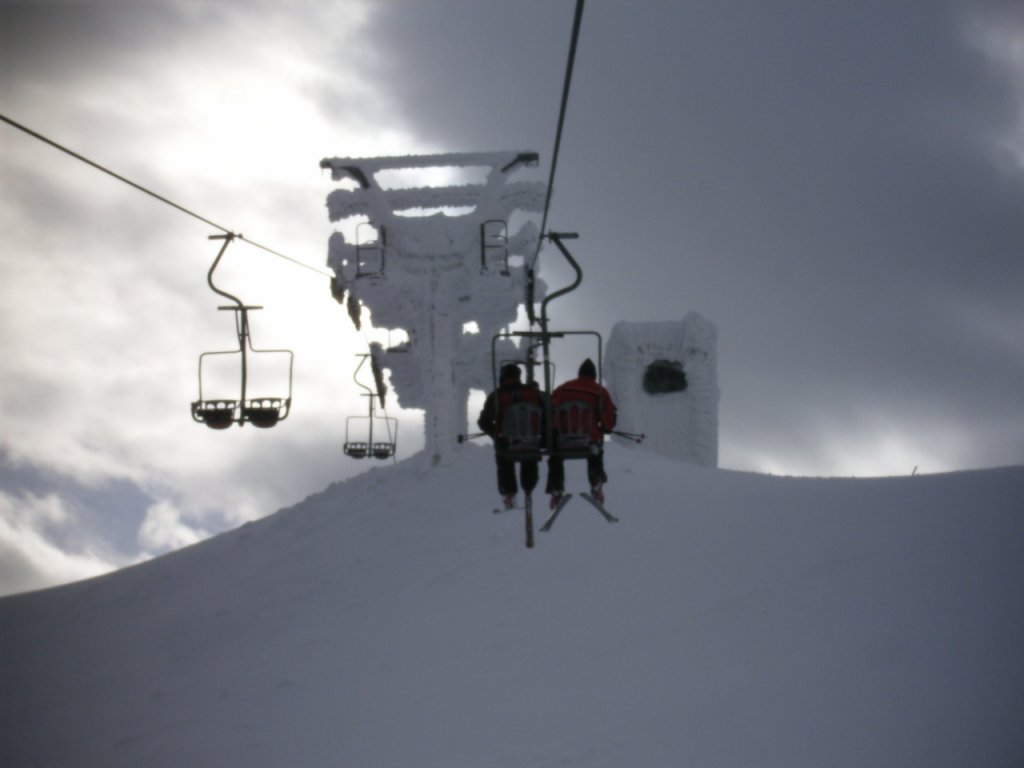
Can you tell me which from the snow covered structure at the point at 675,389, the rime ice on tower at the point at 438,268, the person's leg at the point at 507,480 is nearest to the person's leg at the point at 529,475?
the person's leg at the point at 507,480

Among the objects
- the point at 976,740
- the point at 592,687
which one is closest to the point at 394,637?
the point at 592,687

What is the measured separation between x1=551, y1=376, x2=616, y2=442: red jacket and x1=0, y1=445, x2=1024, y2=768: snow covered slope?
181 cm

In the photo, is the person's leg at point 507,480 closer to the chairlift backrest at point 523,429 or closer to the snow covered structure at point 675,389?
the chairlift backrest at point 523,429

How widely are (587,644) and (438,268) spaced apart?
27.0ft

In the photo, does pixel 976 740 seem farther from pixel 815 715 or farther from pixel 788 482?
pixel 788 482

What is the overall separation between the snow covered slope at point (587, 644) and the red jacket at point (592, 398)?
1.81 m

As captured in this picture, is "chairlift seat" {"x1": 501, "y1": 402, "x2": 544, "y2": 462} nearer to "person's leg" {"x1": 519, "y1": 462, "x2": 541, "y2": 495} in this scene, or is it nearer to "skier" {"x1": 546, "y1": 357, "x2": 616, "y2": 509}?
"skier" {"x1": 546, "y1": 357, "x2": 616, "y2": 509}

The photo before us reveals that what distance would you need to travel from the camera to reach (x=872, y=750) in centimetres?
610

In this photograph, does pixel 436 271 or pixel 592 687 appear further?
pixel 436 271

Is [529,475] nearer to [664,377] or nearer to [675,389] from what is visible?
[675,389]

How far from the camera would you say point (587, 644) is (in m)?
8.31

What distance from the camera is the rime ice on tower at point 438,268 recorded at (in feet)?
48.8

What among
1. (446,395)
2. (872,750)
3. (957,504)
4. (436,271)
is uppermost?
(436,271)

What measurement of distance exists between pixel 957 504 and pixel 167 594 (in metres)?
10.2
